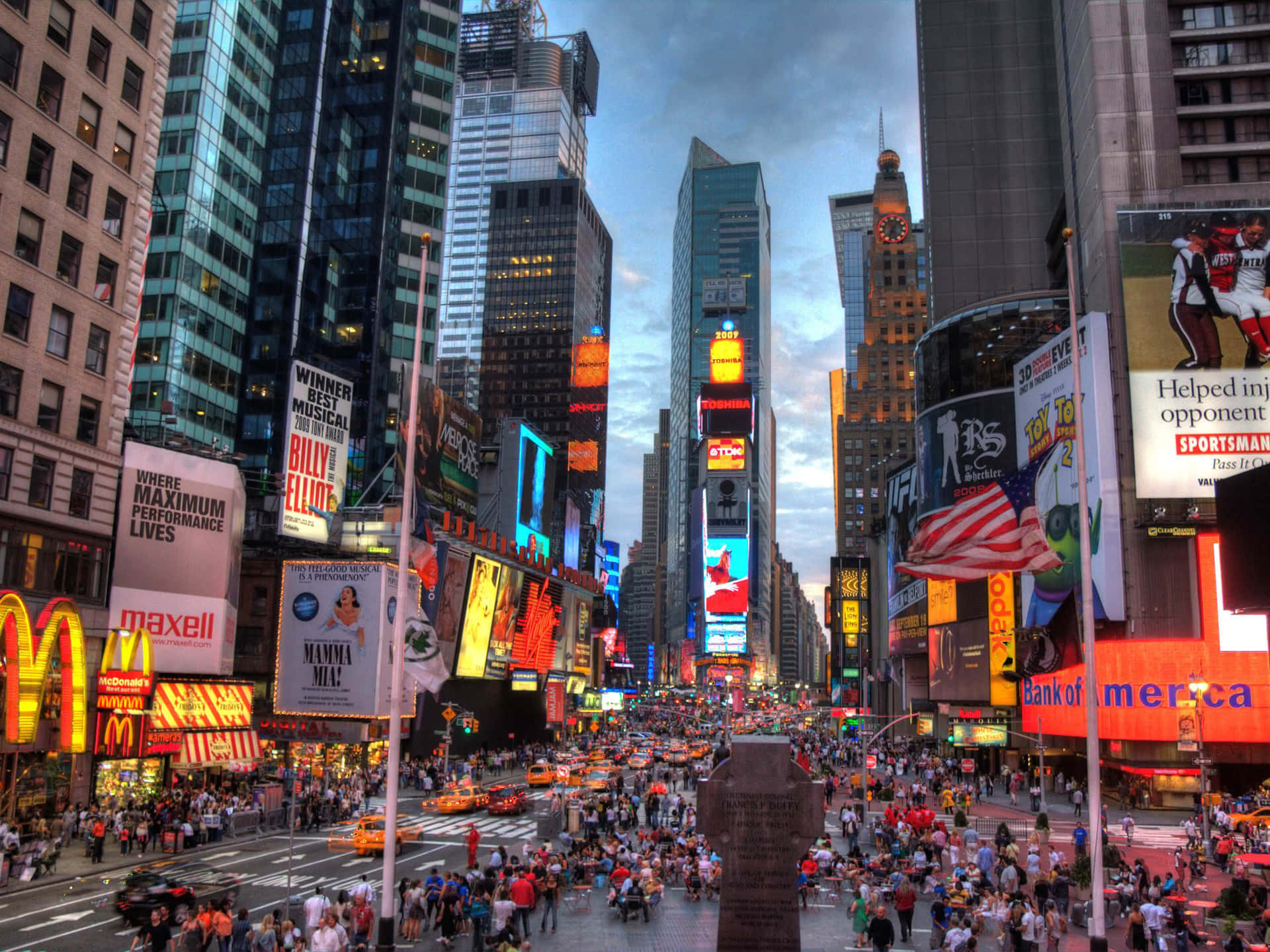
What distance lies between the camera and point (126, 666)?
38.0 meters

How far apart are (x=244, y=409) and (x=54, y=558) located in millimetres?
57190

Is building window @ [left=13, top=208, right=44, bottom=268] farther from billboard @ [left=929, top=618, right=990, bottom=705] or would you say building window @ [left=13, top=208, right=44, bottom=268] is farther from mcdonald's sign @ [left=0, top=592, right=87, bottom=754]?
billboard @ [left=929, top=618, right=990, bottom=705]

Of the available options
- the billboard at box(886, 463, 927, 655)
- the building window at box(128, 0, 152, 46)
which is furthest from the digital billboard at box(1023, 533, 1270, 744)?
the building window at box(128, 0, 152, 46)

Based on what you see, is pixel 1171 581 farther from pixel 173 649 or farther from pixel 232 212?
pixel 232 212

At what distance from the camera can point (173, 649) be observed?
4238 cm

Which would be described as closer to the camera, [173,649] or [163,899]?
[163,899]

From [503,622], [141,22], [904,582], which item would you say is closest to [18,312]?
[141,22]

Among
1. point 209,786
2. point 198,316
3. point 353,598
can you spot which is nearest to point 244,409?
point 198,316

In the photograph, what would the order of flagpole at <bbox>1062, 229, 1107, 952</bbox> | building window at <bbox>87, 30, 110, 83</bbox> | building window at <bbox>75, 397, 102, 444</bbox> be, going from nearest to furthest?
1. flagpole at <bbox>1062, 229, 1107, 952</bbox>
2. building window at <bbox>75, 397, 102, 444</bbox>
3. building window at <bbox>87, 30, 110, 83</bbox>

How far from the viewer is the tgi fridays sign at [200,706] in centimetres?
4210

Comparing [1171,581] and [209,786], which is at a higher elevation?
[1171,581]

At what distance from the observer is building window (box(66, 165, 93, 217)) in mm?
38625

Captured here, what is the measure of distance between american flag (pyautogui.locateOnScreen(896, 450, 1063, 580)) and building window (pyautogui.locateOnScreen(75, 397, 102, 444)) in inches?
1219

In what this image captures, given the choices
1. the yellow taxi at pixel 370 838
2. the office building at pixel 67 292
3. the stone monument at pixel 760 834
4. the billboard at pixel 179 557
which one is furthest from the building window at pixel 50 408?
the stone monument at pixel 760 834
